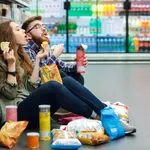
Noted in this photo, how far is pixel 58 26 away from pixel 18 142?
9.05 meters

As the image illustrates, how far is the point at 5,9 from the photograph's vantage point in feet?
22.1

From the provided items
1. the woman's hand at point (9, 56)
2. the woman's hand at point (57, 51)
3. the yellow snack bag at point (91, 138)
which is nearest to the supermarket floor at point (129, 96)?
the yellow snack bag at point (91, 138)

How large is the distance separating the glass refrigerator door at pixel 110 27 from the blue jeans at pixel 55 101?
844 centimetres

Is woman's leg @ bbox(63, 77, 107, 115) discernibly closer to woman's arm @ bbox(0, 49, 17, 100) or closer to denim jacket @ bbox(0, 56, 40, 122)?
denim jacket @ bbox(0, 56, 40, 122)

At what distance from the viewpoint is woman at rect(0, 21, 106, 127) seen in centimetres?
323

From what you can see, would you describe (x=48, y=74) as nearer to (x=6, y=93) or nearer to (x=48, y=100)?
(x=48, y=100)

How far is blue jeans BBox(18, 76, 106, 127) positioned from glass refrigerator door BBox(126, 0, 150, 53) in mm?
8436

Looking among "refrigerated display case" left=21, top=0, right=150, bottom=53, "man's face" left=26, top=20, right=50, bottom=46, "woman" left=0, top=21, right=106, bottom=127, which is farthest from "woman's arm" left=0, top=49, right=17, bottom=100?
"refrigerated display case" left=21, top=0, right=150, bottom=53

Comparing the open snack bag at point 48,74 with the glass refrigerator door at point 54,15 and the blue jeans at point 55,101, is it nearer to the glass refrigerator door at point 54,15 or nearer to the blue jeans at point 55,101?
the blue jeans at point 55,101

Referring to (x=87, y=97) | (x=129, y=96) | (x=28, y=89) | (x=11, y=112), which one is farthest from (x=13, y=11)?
(x=11, y=112)

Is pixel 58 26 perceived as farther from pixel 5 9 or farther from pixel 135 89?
pixel 135 89

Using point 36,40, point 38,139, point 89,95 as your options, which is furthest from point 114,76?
point 38,139

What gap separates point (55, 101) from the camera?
132 inches

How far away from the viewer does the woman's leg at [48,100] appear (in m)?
3.25
